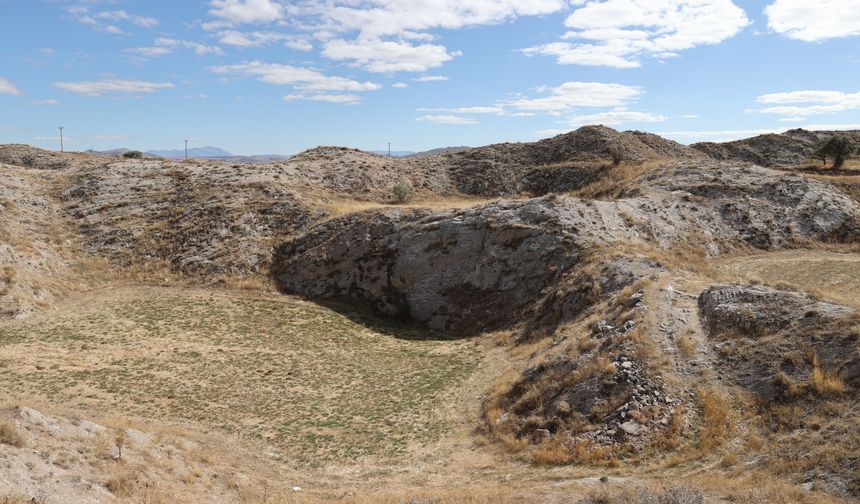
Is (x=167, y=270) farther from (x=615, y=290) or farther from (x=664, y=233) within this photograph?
(x=664, y=233)

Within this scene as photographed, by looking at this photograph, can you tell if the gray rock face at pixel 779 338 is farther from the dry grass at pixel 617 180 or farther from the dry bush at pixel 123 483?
the dry grass at pixel 617 180

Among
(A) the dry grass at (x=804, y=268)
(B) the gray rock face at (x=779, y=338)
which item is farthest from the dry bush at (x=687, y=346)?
(A) the dry grass at (x=804, y=268)

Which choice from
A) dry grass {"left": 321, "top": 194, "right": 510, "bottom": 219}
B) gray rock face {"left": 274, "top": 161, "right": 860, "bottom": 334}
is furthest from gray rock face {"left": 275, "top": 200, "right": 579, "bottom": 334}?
dry grass {"left": 321, "top": 194, "right": 510, "bottom": 219}

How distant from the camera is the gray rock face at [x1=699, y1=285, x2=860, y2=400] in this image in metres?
20.2

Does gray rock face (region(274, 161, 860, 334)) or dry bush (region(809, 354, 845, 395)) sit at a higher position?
gray rock face (region(274, 161, 860, 334))

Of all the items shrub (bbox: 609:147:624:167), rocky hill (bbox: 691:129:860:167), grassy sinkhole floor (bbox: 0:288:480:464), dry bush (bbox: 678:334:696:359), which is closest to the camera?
dry bush (bbox: 678:334:696:359)

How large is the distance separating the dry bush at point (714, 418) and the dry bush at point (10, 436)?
76.4 ft

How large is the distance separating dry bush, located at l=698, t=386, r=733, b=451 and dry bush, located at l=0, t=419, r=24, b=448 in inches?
917

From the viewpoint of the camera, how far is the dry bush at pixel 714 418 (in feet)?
62.0

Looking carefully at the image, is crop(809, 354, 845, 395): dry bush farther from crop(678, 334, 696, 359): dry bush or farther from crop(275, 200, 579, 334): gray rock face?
crop(275, 200, 579, 334): gray rock face

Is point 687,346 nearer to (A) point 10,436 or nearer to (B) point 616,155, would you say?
(A) point 10,436

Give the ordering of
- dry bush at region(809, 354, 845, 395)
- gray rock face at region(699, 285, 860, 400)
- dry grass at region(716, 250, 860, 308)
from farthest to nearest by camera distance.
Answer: dry grass at region(716, 250, 860, 308)
gray rock face at region(699, 285, 860, 400)
dry bush at region(809, 354, 845, 395)

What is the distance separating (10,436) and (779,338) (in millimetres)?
29740

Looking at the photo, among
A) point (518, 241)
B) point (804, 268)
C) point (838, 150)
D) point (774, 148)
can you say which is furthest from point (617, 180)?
point (774, 148)
